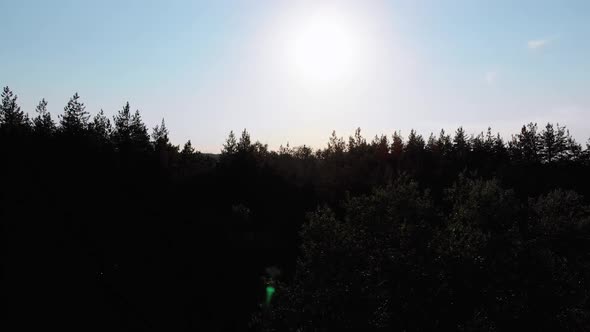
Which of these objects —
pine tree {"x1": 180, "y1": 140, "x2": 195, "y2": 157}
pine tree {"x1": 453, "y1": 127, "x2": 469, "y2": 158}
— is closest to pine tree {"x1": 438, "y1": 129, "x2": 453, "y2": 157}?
pine tree {"x1": 453, "y1": 127, "x2": 469, "y2": 158}

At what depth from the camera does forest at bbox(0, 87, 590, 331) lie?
69.6ft

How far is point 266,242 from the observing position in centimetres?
6231

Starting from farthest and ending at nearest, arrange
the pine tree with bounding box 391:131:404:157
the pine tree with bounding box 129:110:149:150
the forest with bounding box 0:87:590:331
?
1. the pine tree with bounding box 391:131:404:157
2. the pine tree with bounding box 129:110:149:150
3. the forest with bounding box 0:87:590:331

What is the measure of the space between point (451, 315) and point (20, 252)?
139 feet

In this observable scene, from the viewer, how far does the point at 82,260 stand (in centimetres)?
4450

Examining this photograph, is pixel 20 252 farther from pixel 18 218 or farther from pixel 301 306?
pixel 301 306

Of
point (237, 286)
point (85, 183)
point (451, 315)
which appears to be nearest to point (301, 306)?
point (451, 315)

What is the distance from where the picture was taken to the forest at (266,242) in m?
21.2

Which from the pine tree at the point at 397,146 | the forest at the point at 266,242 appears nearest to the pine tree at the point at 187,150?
the forest at the point at 266,242

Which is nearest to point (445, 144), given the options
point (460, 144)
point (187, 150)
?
point (460, 144)

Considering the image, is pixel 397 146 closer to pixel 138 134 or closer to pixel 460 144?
pixel 460 144

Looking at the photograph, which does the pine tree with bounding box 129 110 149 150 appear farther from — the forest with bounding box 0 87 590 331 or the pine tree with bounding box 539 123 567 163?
the pine tree with bounding box 539 123 567 163

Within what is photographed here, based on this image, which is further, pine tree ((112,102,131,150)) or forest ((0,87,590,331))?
pine tree ((112,102,131,150))

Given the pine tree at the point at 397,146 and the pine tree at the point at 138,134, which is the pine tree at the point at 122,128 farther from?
the pine tree at the point at 397,146
